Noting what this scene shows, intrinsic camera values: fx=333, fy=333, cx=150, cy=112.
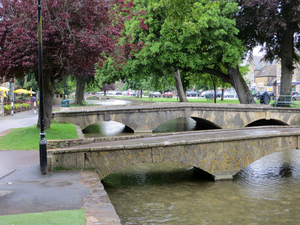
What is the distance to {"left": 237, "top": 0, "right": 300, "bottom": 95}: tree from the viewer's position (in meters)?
25.1

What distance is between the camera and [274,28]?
25.1 metres

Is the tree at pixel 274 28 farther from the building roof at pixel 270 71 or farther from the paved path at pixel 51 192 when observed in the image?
the building roof at pixel 270 71

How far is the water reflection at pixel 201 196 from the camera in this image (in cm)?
880

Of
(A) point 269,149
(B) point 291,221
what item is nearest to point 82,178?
(B) point 291,221

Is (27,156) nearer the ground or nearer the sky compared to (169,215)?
nearer the sky

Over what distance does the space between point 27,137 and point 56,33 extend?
4.65 m

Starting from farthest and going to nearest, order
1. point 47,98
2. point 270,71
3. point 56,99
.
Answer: point 270,71, point 56,99, point 47,98

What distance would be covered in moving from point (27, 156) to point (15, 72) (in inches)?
216

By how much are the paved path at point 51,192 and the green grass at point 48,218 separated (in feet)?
0.61

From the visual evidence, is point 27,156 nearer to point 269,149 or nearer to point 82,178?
point 82,178

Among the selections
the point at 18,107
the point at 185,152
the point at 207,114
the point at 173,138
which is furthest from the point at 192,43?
the point at 18,107

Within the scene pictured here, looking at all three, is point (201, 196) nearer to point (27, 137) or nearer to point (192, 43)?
point (27, 137)

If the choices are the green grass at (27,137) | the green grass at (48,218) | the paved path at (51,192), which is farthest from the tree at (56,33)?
the green grass at (48,218)

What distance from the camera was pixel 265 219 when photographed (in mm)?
8727
